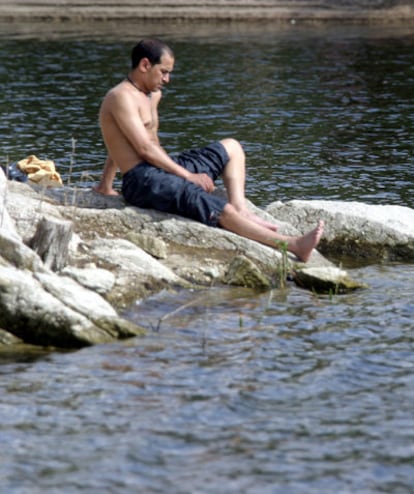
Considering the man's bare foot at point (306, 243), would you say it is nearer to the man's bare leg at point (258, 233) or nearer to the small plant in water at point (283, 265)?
the man's bare leg at point (258, 233)

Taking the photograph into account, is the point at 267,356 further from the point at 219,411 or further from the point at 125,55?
the point at 125,55

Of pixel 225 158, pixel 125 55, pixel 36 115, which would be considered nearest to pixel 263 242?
pixel 225 158

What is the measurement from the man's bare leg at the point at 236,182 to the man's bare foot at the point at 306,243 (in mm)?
344

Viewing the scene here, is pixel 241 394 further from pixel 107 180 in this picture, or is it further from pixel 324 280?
pixel 107 180

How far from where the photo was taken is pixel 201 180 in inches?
509

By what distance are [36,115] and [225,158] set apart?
44.2ft

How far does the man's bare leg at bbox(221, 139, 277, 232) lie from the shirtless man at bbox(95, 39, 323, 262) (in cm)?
1

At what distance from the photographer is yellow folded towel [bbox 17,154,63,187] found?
604 inches

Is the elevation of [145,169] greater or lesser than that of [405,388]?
greater

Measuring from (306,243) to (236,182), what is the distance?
1.10 m

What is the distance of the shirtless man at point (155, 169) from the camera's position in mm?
12781

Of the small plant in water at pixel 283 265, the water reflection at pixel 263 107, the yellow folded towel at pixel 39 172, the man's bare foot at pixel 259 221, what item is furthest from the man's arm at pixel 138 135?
the yellow folded towel at pixel 39 172

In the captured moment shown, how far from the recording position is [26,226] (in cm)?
1222

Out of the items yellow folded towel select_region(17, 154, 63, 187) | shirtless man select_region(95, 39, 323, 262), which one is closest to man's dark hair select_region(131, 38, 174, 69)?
shirtless man select_region(95, 39, 323, 262)
